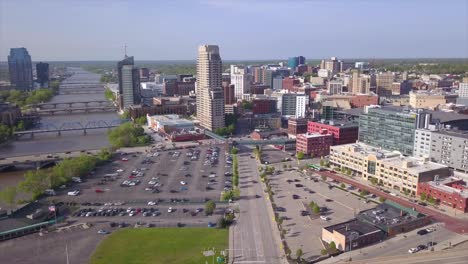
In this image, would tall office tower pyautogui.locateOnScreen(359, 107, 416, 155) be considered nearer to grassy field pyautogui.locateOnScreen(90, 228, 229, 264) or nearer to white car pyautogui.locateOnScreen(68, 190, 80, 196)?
grassy field pyautogui.locateOnScreen(90, 228, 229, 264)

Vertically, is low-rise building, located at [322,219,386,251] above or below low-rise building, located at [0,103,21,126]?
below

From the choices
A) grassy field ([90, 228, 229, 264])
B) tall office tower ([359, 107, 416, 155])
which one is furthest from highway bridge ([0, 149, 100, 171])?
tall office tower ([359, 107, 416, 155])

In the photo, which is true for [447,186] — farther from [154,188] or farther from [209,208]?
[154,188]

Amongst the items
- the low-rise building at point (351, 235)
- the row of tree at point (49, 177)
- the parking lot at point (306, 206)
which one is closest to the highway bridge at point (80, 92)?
the row of tree at point (49, 177)

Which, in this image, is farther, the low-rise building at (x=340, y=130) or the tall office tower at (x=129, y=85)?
the tall office tower at (x=129, y=85)

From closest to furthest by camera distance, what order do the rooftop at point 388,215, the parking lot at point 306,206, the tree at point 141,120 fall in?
1. the parking lot at point 306,206
2. the rooftop at point 388,215
3. the tree at point 141,120

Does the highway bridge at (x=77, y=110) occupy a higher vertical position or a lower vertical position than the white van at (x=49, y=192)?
higher

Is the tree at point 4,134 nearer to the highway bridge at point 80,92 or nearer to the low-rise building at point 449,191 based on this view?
the low-rise building at point 449,191
